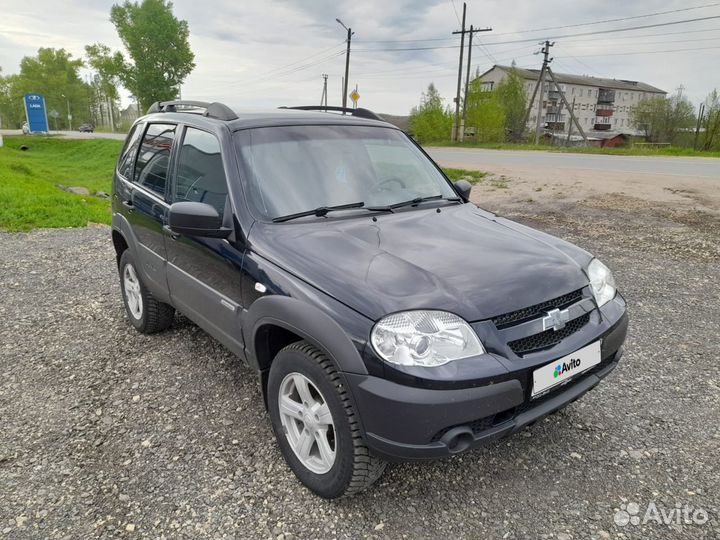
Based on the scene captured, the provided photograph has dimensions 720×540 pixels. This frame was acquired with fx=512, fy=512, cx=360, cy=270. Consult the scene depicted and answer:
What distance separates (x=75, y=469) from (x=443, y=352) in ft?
7.06

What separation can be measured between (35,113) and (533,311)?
5039 cm

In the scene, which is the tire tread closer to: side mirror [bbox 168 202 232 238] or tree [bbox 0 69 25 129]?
side mirror [bbox 168 202 232 238]

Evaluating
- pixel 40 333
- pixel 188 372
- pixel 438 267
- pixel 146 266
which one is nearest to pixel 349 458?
pixel 438 267

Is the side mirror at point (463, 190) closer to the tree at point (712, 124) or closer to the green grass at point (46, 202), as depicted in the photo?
the green grass at point (46, 202)

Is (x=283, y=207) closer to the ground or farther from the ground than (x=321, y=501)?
farther from the ground

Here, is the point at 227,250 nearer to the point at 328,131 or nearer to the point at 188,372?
the point at 328,131

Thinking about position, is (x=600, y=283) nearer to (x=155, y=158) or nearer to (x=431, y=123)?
(x=155, y=158)

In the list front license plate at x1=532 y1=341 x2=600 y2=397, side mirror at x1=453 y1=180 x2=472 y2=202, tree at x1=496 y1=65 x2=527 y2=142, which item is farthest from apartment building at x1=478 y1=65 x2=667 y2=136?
front license plate at x1=532 y1=341 x2=600 y2=397

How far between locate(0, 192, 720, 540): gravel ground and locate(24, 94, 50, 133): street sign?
45.7m

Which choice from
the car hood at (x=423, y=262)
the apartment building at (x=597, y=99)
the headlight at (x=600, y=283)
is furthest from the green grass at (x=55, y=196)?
the apartment building at (x=597, y=99)

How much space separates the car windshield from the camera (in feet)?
9.74

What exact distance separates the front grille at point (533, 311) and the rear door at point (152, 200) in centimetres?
247

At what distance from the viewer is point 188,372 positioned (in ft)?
12.7

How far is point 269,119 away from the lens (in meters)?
3.34
